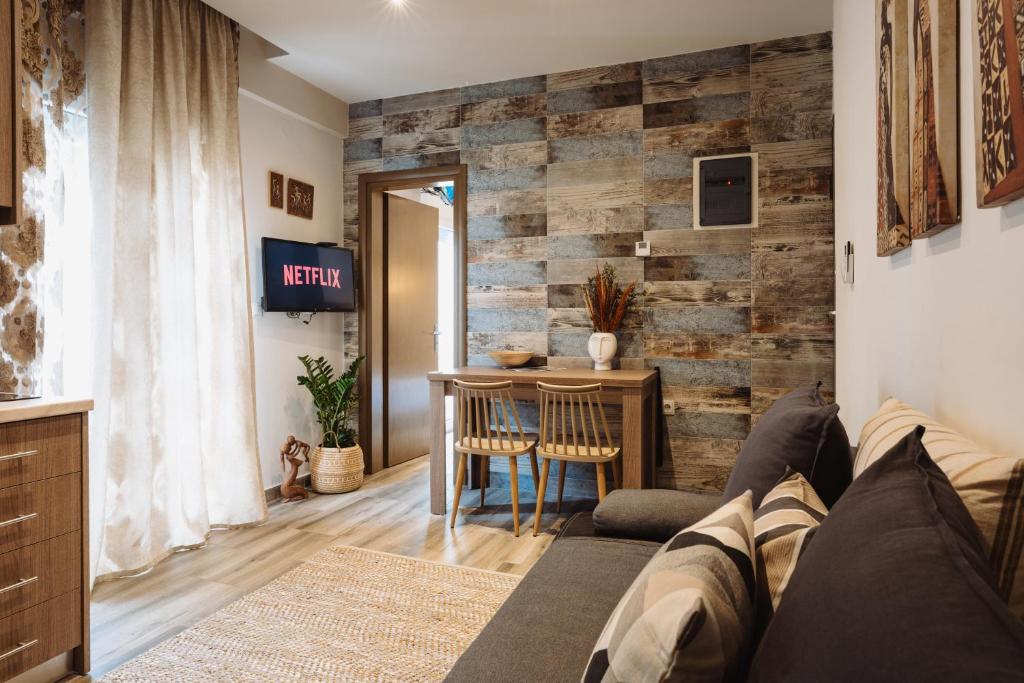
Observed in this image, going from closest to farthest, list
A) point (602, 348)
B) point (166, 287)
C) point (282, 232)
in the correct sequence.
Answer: point (166, 287) → point (602, 348) → point (282, 232)

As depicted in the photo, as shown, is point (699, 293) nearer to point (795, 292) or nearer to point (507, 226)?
point (795, 292)

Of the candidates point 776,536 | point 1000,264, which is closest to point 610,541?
point 776,536

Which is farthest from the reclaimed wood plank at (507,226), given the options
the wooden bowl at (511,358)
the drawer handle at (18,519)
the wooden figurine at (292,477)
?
the drawer handle at (18,519)

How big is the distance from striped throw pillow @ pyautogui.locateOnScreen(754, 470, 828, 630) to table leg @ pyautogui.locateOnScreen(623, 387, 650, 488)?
7.35 ft

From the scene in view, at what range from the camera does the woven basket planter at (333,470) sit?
13.5 ft

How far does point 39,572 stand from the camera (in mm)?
1904

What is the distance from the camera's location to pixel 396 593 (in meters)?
2.60

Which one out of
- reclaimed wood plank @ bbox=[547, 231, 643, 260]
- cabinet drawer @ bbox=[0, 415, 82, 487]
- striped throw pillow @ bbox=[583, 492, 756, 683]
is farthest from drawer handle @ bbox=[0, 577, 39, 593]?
reclaimed wood plank @ bbox=[547, 231, 643, 260]

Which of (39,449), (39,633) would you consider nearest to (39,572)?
(39,633)

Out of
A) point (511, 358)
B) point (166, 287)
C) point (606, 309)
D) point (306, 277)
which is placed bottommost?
point (511, 358)

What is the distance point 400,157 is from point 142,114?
6.17 feet

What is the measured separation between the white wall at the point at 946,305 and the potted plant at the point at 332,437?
311cm

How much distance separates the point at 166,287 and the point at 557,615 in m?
2.71

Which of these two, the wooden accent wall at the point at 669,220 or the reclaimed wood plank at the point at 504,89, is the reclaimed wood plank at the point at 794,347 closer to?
the wooden accent wall at the point at 669,220
